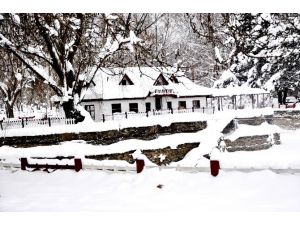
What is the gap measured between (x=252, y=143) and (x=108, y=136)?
6.15ft

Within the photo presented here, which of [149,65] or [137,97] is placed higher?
[149,65]

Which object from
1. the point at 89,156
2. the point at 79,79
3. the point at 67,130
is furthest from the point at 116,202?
the point at 79,79

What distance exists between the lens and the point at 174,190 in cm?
374

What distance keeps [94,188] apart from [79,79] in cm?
144

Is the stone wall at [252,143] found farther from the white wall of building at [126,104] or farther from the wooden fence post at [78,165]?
the wooden fence post at [78,165]

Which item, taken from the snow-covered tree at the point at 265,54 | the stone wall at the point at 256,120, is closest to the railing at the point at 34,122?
the snow-covered tree at the point at 265,54

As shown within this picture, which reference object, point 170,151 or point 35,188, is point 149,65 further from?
point 35,188

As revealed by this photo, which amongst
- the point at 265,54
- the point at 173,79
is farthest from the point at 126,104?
the point at 265,54

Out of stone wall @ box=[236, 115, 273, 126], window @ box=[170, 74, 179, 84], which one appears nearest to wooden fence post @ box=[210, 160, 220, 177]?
stone wall @ box=[236, 115, 273, 126]

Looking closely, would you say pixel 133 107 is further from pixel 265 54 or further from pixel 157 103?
pixel 265 54

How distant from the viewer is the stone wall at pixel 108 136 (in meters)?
4.26

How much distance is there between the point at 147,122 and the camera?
4227 millimetres
